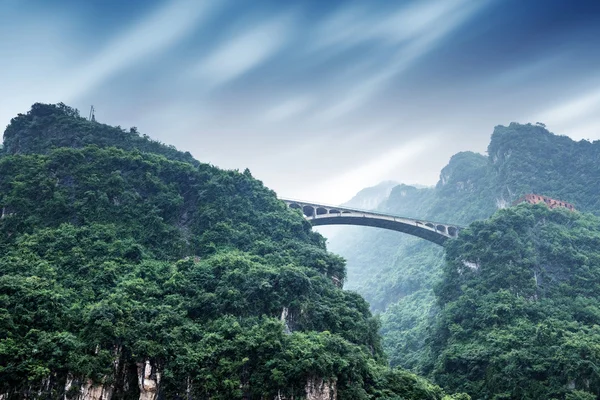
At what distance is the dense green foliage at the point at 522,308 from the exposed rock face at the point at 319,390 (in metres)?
10.7

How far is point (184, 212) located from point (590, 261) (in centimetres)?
3253

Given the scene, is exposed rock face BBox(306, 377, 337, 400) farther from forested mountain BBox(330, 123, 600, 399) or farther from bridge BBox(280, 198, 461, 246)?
bridge BBox(280, 198, 461, 246)

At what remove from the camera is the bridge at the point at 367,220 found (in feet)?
146

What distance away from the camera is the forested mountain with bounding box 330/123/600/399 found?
159 feet

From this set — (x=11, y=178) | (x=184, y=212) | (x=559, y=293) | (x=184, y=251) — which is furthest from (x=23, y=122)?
(x=559, y=293)

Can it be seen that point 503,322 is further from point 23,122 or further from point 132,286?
point 23,122

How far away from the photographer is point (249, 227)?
105 ft

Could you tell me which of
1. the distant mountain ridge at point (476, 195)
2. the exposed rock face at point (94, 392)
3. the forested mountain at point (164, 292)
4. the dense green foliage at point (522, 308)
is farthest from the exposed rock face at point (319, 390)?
the distant mountain ridge at point (476, 195)

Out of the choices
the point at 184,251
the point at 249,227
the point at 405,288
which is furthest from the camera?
the point at 405,288

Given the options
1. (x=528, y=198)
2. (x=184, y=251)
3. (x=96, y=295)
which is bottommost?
(x=96, y=295)

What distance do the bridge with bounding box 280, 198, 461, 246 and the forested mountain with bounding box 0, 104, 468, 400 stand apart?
7.50 meters

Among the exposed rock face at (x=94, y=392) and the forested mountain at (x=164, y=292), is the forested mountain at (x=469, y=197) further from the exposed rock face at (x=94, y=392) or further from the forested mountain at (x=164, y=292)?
the exposed rock face at (x=94, y=392)

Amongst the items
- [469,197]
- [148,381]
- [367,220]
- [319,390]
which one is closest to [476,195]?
[469,197]

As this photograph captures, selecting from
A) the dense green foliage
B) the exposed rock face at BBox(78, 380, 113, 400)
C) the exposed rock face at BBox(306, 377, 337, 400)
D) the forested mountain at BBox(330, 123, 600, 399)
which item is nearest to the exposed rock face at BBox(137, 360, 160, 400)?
the exposed rock face at BBox(78, 380, 113, 400)
